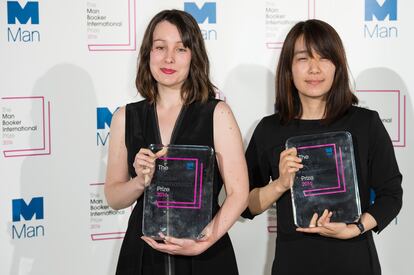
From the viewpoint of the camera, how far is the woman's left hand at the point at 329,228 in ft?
5.38

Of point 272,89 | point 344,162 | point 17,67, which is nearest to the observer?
point 344,162

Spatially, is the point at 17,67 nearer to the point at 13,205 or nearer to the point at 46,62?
the point at 46,62

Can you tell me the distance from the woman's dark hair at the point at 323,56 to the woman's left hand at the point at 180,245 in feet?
1.49

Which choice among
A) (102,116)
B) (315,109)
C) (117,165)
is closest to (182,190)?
(117,165)

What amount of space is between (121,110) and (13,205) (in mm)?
838

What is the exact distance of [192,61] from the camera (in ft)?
5.81

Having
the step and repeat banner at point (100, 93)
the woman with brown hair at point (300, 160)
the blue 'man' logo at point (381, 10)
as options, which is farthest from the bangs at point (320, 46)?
the blue 'man' logo at point (381, 10)

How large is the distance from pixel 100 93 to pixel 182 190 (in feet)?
3.08

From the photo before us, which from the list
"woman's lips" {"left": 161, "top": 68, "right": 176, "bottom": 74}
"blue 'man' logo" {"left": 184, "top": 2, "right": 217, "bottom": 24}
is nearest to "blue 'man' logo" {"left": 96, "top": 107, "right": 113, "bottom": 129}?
"blue 'man' logo" {"left": 184, "top": 2, "right": 217, "bottom": 24}

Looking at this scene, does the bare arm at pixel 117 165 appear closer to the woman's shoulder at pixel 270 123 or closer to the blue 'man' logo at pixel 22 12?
the woman's shoulder at pixel 270 123

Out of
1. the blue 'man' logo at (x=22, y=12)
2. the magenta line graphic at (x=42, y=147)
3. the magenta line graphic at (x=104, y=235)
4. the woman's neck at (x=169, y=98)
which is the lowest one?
the magenta line graphic at (x=104, y=235)

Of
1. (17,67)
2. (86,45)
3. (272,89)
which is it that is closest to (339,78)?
(272,89)

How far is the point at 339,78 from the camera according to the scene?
1.80m

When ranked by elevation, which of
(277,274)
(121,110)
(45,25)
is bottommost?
(277,274)
